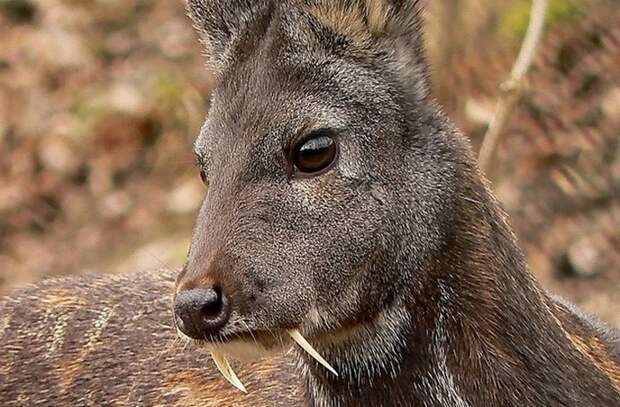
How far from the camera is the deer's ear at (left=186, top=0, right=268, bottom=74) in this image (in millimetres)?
4695

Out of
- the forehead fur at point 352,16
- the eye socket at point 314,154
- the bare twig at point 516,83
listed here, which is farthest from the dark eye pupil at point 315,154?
the bare twig at point 516,83

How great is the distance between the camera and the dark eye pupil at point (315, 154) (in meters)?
4.36

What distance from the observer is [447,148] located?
4621 millimetres

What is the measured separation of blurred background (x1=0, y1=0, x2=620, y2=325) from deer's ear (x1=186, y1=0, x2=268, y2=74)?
1.92 m

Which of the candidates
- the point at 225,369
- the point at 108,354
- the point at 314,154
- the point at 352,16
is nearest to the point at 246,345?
the point at 225,369

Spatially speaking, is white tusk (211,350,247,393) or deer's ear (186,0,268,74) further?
deer's ear (186,0,268,74)

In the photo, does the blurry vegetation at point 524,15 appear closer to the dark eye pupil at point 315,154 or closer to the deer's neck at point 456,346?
the deer's neck at point 456,346

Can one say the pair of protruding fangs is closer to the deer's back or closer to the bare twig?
the deer's back

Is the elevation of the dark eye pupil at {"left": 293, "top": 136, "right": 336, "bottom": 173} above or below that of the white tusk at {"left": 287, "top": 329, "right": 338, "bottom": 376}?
above

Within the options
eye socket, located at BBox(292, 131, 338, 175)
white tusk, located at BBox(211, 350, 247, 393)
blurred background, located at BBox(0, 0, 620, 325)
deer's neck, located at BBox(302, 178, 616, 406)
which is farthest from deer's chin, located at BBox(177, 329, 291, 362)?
blurred background, located at BBox(0, 0, 620, 325)

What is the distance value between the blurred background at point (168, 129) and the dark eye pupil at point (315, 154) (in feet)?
8.22

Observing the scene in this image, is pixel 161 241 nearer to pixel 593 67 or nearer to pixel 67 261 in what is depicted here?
pixel 67 261

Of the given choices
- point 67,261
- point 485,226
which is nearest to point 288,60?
point 485,226

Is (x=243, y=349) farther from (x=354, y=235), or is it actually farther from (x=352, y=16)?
(x=352, y=16)
